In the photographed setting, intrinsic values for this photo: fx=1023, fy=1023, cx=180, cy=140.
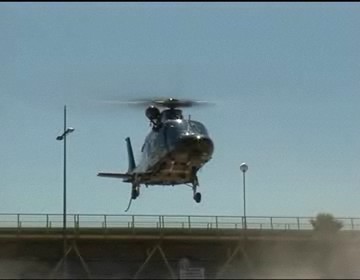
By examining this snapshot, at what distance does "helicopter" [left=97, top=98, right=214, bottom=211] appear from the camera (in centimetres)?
5562

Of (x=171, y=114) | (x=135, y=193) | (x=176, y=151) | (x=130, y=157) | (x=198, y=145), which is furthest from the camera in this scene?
(x=130, y=157)

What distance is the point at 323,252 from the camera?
7206cm

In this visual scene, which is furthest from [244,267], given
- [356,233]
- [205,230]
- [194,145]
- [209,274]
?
[194,145]

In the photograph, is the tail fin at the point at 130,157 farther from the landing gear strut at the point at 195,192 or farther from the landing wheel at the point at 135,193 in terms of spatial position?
the landing gear strut at the point at 195,192

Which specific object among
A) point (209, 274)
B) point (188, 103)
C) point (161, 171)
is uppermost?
point (188, 103)

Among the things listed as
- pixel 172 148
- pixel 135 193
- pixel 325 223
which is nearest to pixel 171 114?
pixel 172 148

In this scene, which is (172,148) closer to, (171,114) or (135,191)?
(171,114)

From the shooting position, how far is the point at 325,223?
76188 millimetres

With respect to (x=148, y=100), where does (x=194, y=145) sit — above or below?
below

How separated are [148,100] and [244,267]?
49.3 ft

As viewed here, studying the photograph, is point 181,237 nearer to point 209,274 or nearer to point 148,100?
point 209,274

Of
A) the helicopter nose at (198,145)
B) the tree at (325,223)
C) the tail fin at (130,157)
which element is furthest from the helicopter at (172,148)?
the tree at (325,223)

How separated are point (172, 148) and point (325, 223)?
23.7 meters

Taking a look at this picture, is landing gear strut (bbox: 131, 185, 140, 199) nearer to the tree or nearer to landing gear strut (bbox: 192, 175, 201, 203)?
landing gear strut (bbox: 192, 175, 201, 203)
